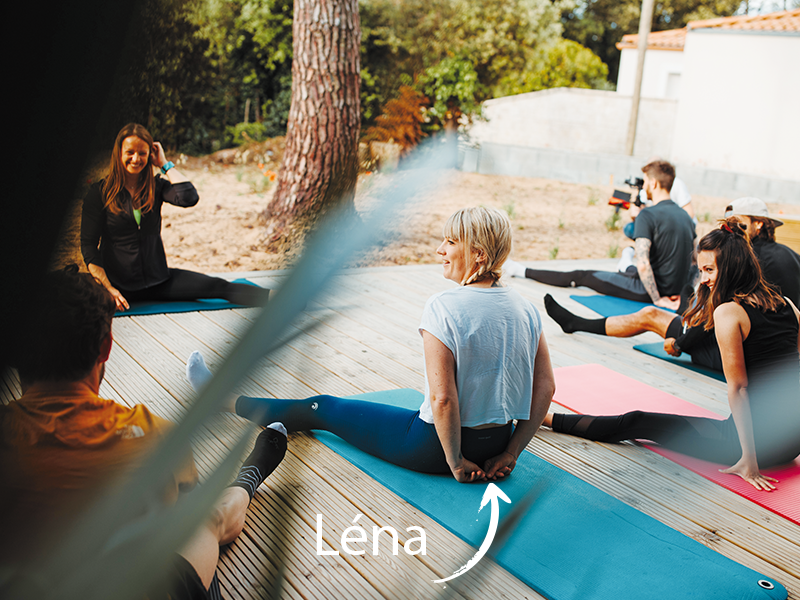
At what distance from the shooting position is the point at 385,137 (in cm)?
33

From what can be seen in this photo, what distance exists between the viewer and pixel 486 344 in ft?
7.00

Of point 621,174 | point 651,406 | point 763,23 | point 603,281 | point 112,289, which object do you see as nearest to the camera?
point 651,406

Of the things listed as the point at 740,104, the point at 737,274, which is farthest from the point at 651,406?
the point at 740,104

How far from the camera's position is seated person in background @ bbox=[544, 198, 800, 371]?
363cm

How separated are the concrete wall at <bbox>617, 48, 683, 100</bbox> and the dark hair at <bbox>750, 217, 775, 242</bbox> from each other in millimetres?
20184

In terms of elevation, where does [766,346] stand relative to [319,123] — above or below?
below

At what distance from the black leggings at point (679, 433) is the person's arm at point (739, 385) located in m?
0.06

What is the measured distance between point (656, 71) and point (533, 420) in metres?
23.5

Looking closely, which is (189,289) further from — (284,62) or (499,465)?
(284,62)

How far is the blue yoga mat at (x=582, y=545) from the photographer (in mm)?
1821

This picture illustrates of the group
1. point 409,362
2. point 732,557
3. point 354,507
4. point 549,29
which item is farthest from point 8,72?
point 549,29

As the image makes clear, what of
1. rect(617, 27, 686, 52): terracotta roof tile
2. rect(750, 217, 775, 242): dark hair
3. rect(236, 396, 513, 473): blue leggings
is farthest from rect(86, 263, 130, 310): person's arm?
rect(617, 27, 686, 52): terracotta roof tile

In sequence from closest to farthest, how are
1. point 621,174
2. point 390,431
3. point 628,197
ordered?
point 390,431 → point 628,197 → point 621,174

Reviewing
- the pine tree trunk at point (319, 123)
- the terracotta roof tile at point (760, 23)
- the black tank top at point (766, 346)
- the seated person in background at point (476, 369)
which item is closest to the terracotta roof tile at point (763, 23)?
the terracotta roof tile at point (760, 23)
